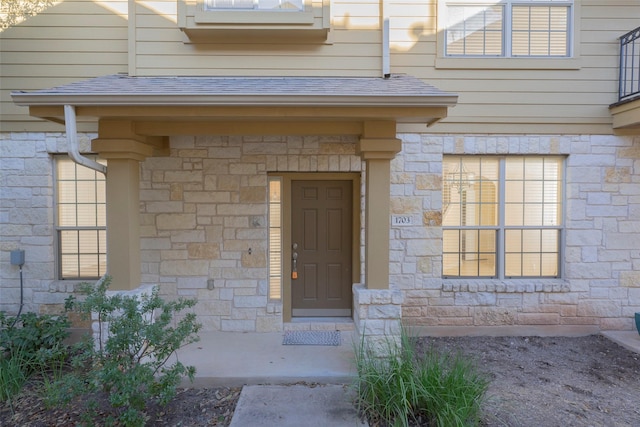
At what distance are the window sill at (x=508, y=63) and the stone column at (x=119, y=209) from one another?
4.21 m

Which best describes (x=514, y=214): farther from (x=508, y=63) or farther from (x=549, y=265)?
(x=508, y=63)

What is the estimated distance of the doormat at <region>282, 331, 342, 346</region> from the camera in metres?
5.47

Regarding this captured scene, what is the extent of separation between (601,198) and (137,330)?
614cm

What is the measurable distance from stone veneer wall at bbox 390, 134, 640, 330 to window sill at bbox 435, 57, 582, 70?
37.5 inches

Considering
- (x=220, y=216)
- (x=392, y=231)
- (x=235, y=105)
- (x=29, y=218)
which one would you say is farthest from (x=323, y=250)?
(x=29, y=218)

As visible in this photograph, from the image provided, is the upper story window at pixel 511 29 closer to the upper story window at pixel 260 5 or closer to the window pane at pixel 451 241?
the upper story window at pixel 260 5

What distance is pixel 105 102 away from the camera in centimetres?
422

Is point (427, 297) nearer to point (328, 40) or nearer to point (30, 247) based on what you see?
point (328, 40)

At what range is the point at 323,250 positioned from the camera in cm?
617

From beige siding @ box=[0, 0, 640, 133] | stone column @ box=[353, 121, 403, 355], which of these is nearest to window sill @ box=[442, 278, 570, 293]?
stone column @ box=[353, 121, 403, 355]

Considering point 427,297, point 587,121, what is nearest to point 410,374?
point 427,297

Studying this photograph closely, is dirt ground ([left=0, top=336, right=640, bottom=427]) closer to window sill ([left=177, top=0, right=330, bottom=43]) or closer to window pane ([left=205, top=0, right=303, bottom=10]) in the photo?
window sill ([left=177, top=0, right=330, bottom=43])

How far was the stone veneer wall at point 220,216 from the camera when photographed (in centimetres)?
586

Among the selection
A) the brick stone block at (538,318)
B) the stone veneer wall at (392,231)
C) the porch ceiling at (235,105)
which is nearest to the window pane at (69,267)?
the stone veneer wall at (392,231)
